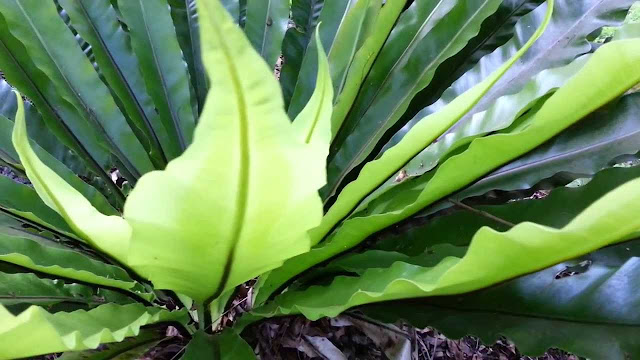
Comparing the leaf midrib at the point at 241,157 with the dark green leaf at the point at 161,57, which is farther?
the dark green leaf at the point at 161,57

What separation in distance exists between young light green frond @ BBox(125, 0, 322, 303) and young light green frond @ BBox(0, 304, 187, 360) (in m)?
0.07

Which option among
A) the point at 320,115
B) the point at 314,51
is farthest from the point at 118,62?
the point at 320,115

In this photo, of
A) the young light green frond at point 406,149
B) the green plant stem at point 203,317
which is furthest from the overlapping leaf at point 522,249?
the green plant stem at point 203,317

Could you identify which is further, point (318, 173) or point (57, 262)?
point (57, 262)

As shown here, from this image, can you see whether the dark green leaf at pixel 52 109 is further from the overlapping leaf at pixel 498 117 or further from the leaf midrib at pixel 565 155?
the leaf midrib at pixel 565 155

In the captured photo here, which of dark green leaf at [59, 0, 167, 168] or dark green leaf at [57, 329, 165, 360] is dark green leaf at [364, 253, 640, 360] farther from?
dark green leaf at [59, 0, 167, 168]

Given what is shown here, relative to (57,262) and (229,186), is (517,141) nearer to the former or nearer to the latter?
(229,186)

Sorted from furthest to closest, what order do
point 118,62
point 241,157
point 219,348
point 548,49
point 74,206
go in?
point 118,62, point 548,49, point 219,348, point 74,206, point 241,157

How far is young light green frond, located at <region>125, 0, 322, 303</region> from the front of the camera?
0.27 metres

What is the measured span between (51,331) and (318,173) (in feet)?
0.69

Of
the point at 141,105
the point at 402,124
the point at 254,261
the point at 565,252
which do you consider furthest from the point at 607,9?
the point at 141,105

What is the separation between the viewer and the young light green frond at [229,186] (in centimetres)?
27

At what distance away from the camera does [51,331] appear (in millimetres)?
347

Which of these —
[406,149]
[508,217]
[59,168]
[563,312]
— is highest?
[59,168]
